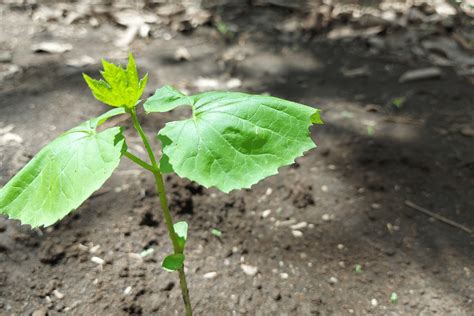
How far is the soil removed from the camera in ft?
5.79

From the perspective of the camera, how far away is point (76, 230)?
76.6 inches

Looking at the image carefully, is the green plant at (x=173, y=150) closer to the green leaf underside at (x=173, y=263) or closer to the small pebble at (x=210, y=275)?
the green leaf underside at (x=173, y=263)

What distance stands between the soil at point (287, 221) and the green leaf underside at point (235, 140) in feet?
2.74

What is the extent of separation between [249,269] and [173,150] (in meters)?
0.99

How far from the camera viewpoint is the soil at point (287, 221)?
1.76 meters

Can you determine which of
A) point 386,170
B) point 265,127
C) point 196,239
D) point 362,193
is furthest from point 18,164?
point 386,170

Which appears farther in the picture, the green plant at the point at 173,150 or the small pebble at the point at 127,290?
the small pebble at the point at 127,290

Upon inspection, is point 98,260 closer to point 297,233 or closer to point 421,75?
point 297,233

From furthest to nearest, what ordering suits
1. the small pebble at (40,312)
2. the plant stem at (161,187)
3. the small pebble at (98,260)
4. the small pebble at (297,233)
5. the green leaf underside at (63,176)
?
the small pebble at (297,233) → the small pebble at (98,260) → the small pebble at (40,312) → the plant stem at (161,187) → the green leaf underside at (63,176)

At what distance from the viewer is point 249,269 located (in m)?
1.93

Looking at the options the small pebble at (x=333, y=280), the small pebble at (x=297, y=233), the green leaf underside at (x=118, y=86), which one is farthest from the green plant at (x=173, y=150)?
the small pebble at (x=297, y=233)

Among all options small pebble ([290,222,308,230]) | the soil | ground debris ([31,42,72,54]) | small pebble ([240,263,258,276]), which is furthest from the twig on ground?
ground debris ([31,42,72,54])

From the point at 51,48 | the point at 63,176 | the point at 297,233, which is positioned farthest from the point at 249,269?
the point at 51,48

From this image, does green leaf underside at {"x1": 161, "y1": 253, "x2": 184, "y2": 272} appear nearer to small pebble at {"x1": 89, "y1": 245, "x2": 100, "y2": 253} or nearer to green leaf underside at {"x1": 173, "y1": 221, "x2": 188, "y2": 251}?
green leaf underside at {"x1": 173, "y1": 221, "x2": 188, "y2": 251}
